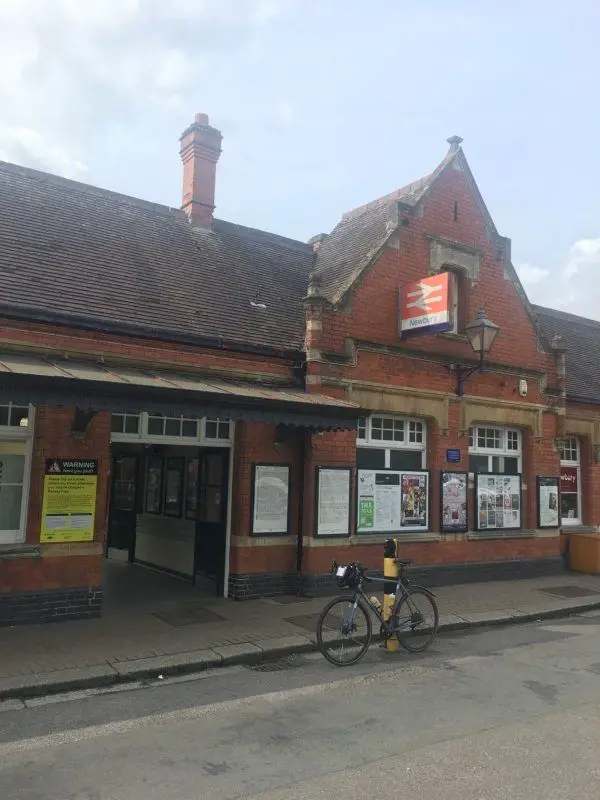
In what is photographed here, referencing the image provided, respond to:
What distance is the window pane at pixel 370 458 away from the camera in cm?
1188

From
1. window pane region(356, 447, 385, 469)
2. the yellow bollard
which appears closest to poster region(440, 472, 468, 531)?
window pane region(356, 447, 385, 469)

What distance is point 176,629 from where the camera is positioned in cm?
853

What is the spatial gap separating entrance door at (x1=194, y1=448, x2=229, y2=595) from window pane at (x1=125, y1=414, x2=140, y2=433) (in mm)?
1659

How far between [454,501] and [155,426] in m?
6.10

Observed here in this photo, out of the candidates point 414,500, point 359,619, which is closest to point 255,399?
point 359,619

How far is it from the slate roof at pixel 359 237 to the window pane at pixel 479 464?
14.8 feet

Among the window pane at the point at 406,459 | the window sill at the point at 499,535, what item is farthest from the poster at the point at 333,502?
the window sill at the point at 499,535

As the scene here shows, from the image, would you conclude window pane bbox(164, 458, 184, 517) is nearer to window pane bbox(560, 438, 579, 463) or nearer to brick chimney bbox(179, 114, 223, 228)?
brick chimney bbox(179, 114, 223, 228)

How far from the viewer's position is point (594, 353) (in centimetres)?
1909

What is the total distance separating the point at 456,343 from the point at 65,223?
7.80m

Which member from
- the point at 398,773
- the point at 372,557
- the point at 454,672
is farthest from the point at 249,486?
the point at 398,773

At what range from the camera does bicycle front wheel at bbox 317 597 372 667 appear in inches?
294

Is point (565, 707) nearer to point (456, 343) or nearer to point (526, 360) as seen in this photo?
point (456, 343)

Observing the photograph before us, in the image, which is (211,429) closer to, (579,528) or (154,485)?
(154,485)
